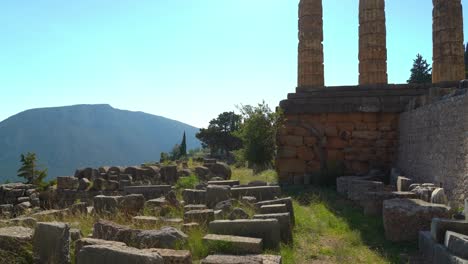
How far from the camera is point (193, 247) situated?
6.21 metres

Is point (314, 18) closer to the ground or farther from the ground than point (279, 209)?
farther from the ground

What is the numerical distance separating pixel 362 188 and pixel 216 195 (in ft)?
11.3

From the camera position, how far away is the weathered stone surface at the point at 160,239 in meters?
6.04

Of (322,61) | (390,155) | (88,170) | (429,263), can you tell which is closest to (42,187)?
(88,170)

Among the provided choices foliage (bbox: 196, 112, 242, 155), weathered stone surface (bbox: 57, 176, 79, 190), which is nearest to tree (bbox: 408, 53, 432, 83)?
foliage (bbox: 196, 112, 242, 155)

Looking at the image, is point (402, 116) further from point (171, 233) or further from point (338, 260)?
point (171, 233)

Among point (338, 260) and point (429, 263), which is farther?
point (338, 260)

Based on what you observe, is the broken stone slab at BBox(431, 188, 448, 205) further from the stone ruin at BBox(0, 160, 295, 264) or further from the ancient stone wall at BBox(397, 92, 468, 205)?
the stone ruin at BBox(0, 160, 295, 264)

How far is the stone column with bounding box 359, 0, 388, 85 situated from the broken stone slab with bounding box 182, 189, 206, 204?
35.7 feet

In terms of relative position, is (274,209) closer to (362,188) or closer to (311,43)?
(362,188)

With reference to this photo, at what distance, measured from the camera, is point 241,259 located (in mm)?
5465

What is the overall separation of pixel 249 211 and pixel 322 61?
39.2 feet

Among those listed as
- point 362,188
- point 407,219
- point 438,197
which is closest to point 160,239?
point 407,219

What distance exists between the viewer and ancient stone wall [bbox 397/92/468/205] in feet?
25.5
